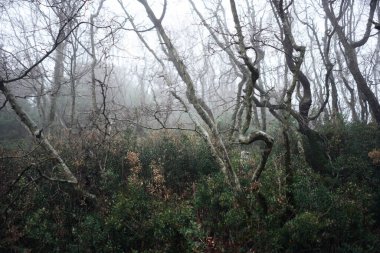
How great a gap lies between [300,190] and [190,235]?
2682 mm

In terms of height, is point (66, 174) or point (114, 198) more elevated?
point (66, 174)

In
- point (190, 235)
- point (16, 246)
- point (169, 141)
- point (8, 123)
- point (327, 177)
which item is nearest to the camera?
point (190, 235)

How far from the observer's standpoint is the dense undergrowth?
6.36 m

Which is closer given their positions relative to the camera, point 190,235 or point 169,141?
point 190,235

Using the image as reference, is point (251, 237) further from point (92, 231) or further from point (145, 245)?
point (92, 231)

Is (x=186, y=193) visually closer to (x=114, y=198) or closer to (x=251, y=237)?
(x=114, y=198)

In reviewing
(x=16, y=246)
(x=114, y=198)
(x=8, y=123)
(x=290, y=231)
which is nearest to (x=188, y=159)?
(x=114, y=198)

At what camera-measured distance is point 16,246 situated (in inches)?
266

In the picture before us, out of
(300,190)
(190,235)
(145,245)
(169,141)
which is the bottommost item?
(145,245)

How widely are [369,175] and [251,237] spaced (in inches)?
173

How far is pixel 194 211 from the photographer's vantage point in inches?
291

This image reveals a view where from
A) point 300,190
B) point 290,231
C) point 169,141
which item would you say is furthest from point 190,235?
point 169,141

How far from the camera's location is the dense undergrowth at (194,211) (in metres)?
6.36

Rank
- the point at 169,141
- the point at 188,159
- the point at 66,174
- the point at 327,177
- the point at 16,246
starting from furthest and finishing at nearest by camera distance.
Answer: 1. the point at 169,141
2. the point at 188,159
3. the point at 327,177
4. the point at 66,174
5. the point at 16,246
